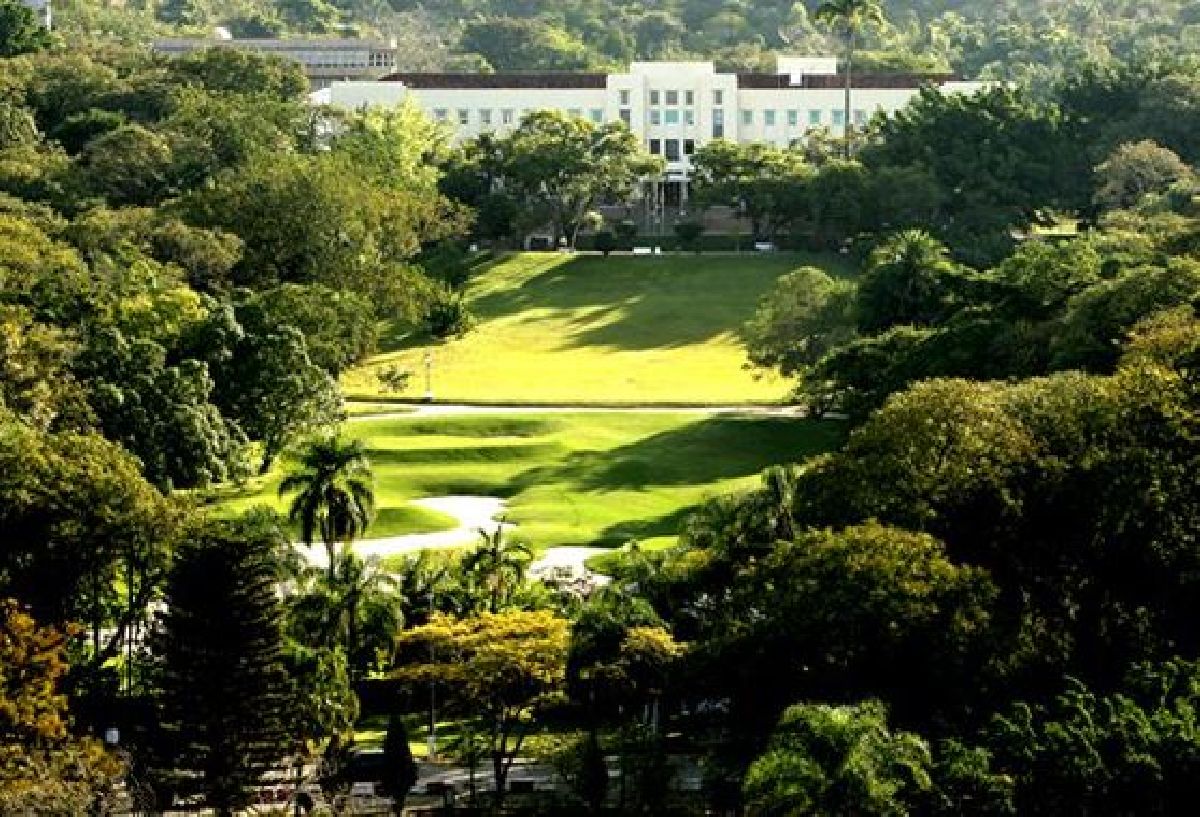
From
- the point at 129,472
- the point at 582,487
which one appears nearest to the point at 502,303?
the point at 582,487

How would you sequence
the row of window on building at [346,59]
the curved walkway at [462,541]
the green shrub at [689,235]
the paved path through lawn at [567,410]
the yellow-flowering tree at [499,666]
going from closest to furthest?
1. the yellow-flowering tree at [499,666]
2. the curved walkway at [462,541]
3. the paved path through lawn at [567,410]
4. the green shrub at [689,235]
5. the row of window on building at [346,59]

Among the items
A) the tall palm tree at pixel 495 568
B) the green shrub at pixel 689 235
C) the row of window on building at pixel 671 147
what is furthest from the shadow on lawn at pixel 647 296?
the tall palm tree at pixel 495 568

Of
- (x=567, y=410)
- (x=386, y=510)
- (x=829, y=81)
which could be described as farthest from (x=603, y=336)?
(x=829, y=81)

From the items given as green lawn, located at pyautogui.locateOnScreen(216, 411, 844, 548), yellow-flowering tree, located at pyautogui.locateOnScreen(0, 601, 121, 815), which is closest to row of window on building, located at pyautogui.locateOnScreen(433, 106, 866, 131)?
green lawn, located at pyautogui.locateOnScreen(216, 411, 844, 548)

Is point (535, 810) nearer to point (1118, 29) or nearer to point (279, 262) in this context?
point (279, 262)

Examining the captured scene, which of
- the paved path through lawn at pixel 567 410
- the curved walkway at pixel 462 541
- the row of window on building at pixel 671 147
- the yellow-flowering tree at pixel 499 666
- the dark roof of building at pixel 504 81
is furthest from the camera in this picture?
the dark roof of building at pixel 504 81

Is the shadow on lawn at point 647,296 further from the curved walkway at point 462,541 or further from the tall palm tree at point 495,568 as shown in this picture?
the tall palm tree at point 495,568
